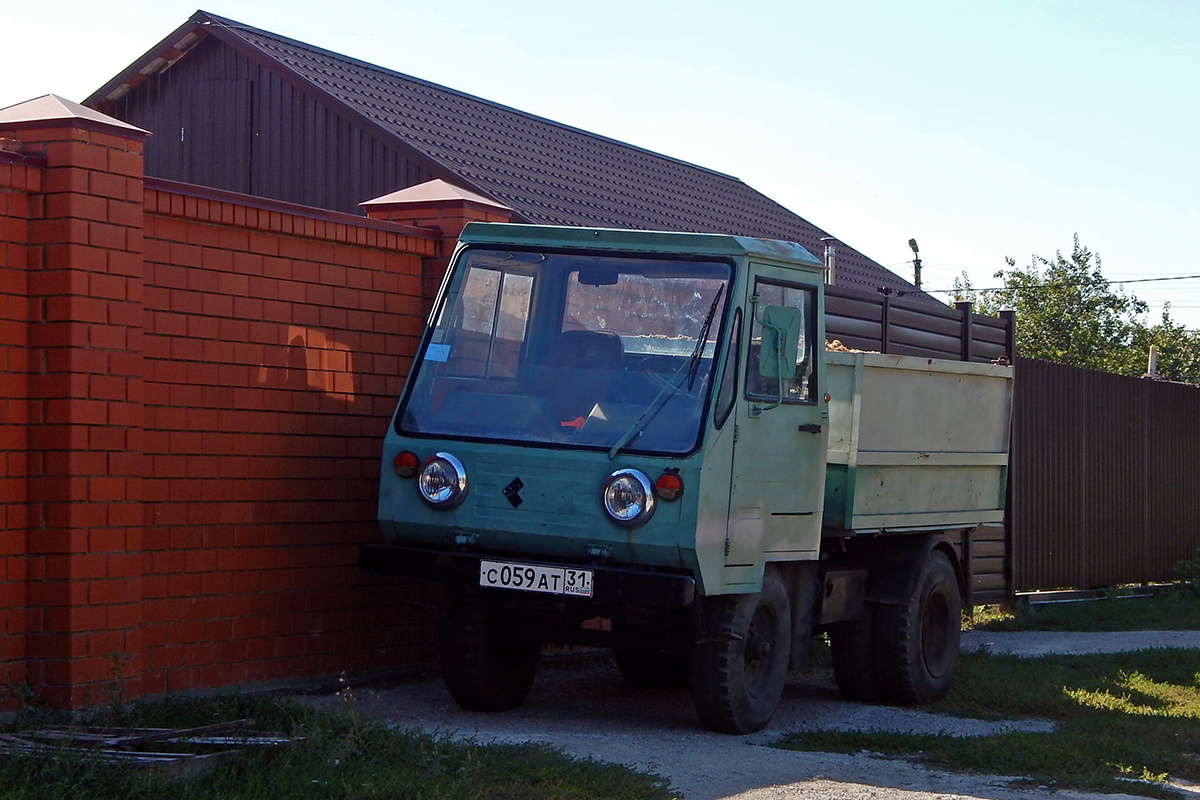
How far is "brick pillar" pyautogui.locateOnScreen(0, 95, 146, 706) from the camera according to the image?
7.01 meters

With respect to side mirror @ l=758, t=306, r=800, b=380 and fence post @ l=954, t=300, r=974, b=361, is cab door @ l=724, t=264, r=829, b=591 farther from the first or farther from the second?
fence post @ l=954, t=300, r=974, b=361

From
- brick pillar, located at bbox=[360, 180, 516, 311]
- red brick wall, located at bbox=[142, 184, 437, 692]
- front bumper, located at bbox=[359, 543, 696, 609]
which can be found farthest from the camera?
brick pillar, located at bbox=[360, 180, 516, 311]

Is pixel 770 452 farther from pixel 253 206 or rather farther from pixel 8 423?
pixel 8 423

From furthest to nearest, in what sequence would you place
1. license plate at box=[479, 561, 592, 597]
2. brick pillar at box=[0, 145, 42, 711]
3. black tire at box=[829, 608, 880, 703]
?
1. black tire at box=[829, 608, 880, 703]
2. license plate at box=[479, 561, 592, 597]
3. brick pillar at box=[0, 145, 42, 711]

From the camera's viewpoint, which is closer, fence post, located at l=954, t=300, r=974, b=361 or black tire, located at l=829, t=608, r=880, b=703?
black tire, located at l=829, t=608, r=880, b=703

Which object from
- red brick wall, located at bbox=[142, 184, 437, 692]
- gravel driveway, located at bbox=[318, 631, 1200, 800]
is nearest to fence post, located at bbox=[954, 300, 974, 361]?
gravel driveway, located at bbox=[318, 631, 1200, 800]

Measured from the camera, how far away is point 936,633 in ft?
32.7

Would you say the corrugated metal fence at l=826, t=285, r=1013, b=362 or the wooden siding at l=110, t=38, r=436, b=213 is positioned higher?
the wooden siding at l=110, t=38, r=436, b=213

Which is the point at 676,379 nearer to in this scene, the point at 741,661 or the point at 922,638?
the point at 741,661

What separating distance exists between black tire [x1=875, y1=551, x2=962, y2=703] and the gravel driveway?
0.20m

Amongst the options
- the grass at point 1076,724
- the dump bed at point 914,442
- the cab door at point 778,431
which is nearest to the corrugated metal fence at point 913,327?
the dump bed at point 914,442

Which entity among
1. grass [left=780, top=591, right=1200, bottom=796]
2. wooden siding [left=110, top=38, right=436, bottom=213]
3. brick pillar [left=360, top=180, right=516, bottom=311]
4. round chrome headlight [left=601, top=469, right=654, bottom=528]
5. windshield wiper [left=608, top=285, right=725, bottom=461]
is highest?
wooden siding [left=110, top=38, right=436, bottom=213]

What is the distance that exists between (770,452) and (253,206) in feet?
10.0

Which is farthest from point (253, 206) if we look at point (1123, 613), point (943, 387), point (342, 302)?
point (1123, 613)
